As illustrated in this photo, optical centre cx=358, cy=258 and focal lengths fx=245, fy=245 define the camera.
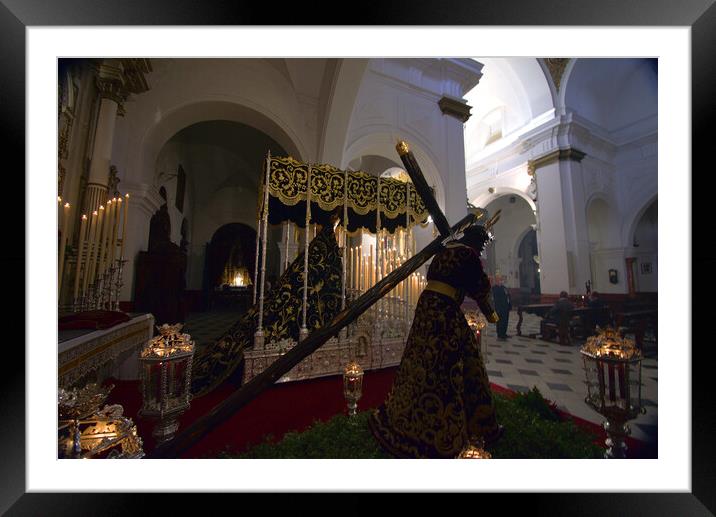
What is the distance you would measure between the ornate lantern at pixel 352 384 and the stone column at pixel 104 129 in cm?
369

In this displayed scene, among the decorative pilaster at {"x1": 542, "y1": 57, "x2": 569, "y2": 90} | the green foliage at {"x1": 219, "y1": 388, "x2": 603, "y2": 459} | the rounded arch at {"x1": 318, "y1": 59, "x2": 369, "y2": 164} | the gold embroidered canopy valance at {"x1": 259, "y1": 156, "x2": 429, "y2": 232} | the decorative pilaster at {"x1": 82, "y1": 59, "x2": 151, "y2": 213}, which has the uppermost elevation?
the decorative pilaster at {"x1": 542, "y1": 57, "x2": 569, "y2": 90}

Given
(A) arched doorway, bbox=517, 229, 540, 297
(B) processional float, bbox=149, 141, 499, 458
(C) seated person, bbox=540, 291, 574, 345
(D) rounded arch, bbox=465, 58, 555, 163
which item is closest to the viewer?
(B) processional float, bbox=149, 141, 499, 458

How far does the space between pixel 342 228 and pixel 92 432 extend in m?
3.05

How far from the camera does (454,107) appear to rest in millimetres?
6598

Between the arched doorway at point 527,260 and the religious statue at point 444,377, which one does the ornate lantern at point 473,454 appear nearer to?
the religious statue at point 444,377

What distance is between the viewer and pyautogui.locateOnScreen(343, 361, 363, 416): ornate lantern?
1913mm

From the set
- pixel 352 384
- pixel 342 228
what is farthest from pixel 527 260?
pixel 352 384

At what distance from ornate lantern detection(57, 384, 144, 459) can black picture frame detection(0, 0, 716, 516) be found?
0.11 metres

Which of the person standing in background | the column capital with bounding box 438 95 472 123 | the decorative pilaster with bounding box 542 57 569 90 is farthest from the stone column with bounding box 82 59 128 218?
the decorative pilaster with bounding box 542 57 569 90

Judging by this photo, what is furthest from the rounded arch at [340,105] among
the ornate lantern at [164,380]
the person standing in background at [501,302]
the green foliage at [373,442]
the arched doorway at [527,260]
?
the arched doorway at [527,260]

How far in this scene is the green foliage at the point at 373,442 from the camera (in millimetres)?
1518

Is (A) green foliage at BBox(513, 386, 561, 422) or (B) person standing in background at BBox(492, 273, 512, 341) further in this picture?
(B) person standing in background at BBox(492, 273, 512, 341)

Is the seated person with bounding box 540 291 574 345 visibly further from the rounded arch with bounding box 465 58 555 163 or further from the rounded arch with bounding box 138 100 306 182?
the rounded arch with bounding box 138 100 306 182
